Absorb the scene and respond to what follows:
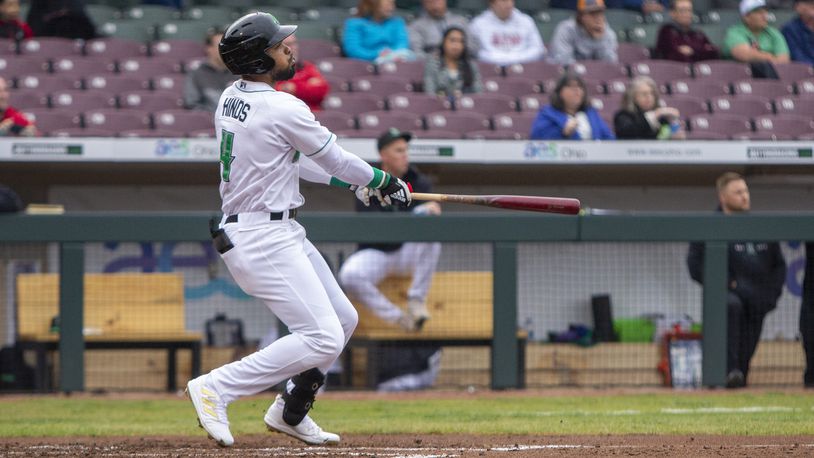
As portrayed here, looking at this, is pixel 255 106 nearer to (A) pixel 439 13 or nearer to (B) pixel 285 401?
(B) pixel 285 401

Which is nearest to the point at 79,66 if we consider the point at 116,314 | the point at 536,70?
the point at 116,314

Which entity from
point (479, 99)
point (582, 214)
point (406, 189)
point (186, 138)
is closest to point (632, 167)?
point (479, 99)

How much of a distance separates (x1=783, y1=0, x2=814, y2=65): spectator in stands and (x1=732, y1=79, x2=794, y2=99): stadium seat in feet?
A: 2.78

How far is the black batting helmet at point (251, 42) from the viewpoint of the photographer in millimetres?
5199

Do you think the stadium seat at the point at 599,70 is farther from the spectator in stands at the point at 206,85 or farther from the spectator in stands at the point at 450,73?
the spectator in stands at the point at 206,85

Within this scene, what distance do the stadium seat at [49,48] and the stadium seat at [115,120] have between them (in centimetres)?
154

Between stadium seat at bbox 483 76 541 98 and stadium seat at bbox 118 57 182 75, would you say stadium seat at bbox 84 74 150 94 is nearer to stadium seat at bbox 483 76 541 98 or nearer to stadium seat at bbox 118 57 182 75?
stadium seat at bbox 118 57 182 75

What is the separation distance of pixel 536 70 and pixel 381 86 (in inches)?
61.1

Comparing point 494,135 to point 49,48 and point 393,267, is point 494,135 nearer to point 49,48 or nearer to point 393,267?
point 393,267

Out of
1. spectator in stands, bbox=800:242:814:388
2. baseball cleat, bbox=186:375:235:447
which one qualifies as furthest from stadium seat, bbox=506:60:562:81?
baseball cleat, bbox=186:375:235:447

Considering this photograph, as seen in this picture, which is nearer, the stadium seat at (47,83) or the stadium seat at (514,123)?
the stadium seat at (514,123)

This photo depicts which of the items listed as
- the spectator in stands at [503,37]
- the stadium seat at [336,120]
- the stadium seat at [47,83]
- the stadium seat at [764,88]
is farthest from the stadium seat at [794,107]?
the stadium seat at [47,83]

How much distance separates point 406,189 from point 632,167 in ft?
17.5

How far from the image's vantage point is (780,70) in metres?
12.0
